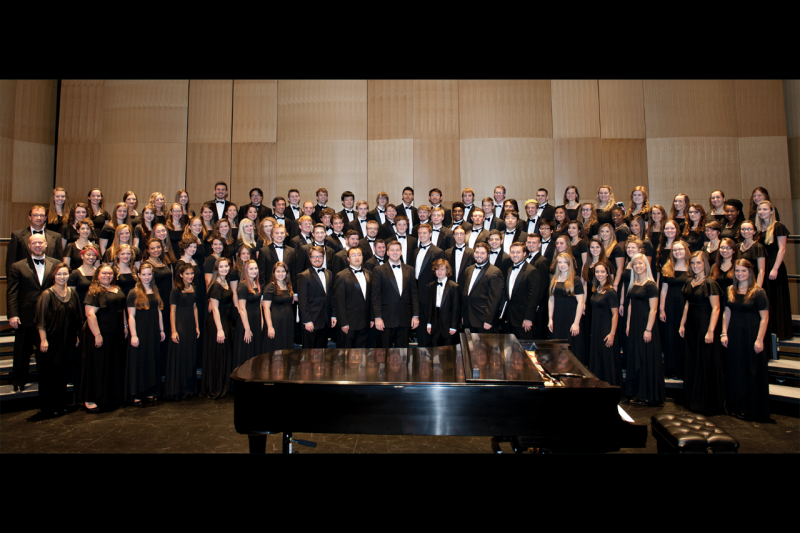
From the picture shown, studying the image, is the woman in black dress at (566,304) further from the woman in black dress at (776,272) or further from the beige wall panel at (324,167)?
the beige wall panel at (324,167)

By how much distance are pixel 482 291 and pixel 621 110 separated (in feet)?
16.3

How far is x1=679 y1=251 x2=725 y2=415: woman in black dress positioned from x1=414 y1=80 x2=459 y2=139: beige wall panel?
15.1 feet

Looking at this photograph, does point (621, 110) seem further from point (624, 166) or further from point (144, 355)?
point (144, 355)

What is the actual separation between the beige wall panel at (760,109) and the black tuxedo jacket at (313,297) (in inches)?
281

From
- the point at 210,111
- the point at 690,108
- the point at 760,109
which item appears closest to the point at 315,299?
the point at 210,111

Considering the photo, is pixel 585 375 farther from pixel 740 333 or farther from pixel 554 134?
pixel 554 134

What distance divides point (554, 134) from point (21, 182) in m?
8.37

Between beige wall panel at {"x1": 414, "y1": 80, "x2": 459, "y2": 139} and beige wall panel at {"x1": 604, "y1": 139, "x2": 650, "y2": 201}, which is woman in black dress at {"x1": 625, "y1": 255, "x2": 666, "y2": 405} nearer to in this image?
beige wall panel at {"x1": 604, "y1": 139, "x2": 650, "y2": 201}

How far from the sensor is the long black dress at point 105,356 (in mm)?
4203

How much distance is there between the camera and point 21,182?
7.25 meters

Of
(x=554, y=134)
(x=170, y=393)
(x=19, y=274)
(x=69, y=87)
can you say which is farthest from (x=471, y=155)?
(x=69, y=87)

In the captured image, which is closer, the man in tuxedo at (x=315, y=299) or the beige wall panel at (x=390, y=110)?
the man in tuxedo at (x=315, y=299)

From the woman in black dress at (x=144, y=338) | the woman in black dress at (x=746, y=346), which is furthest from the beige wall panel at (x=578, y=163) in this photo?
the woman in black dress at (x=144, y=338)

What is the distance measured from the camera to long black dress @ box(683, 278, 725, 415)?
4078 millimetres
